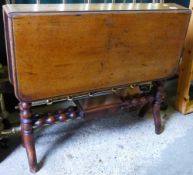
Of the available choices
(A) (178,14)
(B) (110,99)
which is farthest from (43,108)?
(A) (178,14)

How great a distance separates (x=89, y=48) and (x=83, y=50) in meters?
0.03

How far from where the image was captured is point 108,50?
1.36m

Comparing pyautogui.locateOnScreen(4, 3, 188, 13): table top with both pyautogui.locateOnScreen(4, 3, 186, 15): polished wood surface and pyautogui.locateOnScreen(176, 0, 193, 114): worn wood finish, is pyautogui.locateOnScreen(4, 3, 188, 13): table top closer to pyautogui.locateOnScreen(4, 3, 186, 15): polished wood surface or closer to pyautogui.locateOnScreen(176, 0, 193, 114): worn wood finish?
pyautogui.locateOnScreen(4, 3, 186, 15): polished wood surface

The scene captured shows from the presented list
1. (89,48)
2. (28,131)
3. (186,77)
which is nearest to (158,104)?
(186,77)

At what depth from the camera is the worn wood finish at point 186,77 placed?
75.6 inches

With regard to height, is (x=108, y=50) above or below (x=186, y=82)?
above

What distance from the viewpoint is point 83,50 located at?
130 centimetres

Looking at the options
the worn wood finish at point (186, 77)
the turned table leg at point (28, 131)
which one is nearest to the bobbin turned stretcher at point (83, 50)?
the turned table leg at point (28, 131)

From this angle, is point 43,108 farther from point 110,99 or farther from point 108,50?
point 108,50

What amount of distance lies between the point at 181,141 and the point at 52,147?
83 cm

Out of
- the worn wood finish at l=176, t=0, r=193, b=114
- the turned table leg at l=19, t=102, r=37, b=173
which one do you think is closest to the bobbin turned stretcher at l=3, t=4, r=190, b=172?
the turned table leg at l=19, t=102, r=37, b=173

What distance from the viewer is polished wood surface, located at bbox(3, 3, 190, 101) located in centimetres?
117

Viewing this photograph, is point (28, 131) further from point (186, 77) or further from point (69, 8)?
point (186, 77)

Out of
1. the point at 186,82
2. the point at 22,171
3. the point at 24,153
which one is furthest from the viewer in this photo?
the point at 186,82
